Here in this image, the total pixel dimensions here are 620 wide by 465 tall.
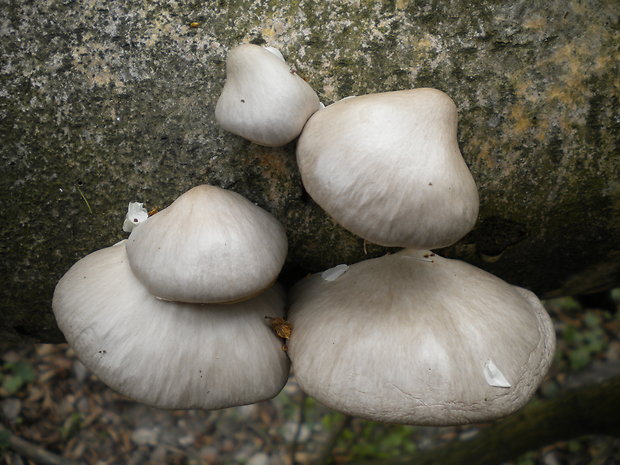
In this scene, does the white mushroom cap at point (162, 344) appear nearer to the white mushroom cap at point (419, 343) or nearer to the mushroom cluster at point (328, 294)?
the mushroom cluster at point (328, 294)

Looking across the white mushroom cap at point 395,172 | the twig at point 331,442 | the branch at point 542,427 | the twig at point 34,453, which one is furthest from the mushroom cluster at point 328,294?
the twig at point 34,453

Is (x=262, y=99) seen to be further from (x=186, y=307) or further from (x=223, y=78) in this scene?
(x=186, y=307)

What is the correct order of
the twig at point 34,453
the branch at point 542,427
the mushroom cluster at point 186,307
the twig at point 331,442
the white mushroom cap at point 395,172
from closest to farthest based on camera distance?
the white mushroom cap at point 395,172, the mushroom cluster at point 186,307, the branch at point 542,427, the twig at point 34,453, the twig at point 331,442

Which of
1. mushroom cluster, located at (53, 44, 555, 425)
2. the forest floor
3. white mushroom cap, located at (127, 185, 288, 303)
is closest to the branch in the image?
the forest floor

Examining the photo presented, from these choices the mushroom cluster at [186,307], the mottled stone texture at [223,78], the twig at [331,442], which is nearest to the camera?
the mushroom cluster at [186,307]

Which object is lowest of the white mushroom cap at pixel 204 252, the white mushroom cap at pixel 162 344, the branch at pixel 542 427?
the branch at pixel 542 427

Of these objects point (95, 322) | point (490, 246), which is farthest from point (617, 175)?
point (95, 322)

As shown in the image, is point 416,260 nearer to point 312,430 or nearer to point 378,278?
point 378,278

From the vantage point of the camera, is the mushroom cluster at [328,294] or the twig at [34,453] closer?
the mushroom cluster at [328,294]
